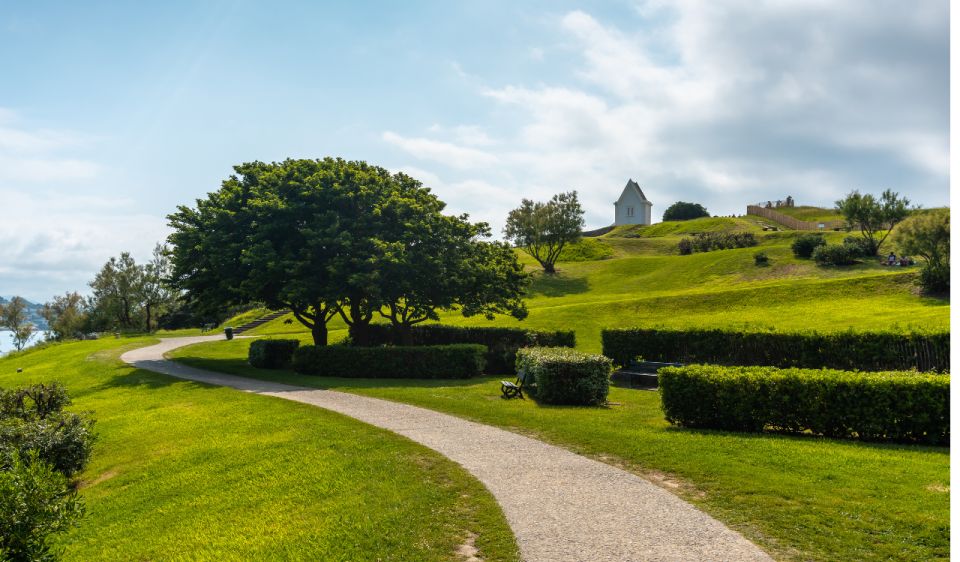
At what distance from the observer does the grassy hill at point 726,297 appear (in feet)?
117

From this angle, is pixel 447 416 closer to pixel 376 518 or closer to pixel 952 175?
pixel 376 518

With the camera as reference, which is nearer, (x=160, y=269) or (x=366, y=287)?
(x=366, y=287)

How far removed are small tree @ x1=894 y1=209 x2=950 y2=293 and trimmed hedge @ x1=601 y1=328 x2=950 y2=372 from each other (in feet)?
78.1

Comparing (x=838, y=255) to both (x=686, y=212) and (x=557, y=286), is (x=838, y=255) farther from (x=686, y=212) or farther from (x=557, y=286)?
(x=686, y=212)

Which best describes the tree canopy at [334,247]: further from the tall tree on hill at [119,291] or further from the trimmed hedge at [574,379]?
the tall tree on hill at [119,291]

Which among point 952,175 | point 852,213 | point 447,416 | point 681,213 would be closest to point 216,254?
point 447,416

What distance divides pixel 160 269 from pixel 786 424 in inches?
2929

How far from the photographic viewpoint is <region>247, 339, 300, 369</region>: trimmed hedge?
31.8 meters

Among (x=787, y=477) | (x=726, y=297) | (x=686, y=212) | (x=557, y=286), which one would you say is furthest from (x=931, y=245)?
(x=686, y=212)

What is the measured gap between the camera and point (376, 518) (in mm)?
8711

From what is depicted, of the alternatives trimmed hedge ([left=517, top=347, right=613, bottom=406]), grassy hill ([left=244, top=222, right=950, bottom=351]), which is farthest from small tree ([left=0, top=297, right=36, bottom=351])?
trimmed hedge ([left=517, top=347, right=613, bottom=406])

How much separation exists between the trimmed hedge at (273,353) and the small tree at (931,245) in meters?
39.6

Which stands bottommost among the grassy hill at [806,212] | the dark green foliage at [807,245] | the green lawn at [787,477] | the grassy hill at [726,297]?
the green lawn at [787,477]

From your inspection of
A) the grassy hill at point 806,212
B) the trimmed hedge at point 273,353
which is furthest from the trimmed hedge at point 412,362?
the grassy hill at point 806,212
